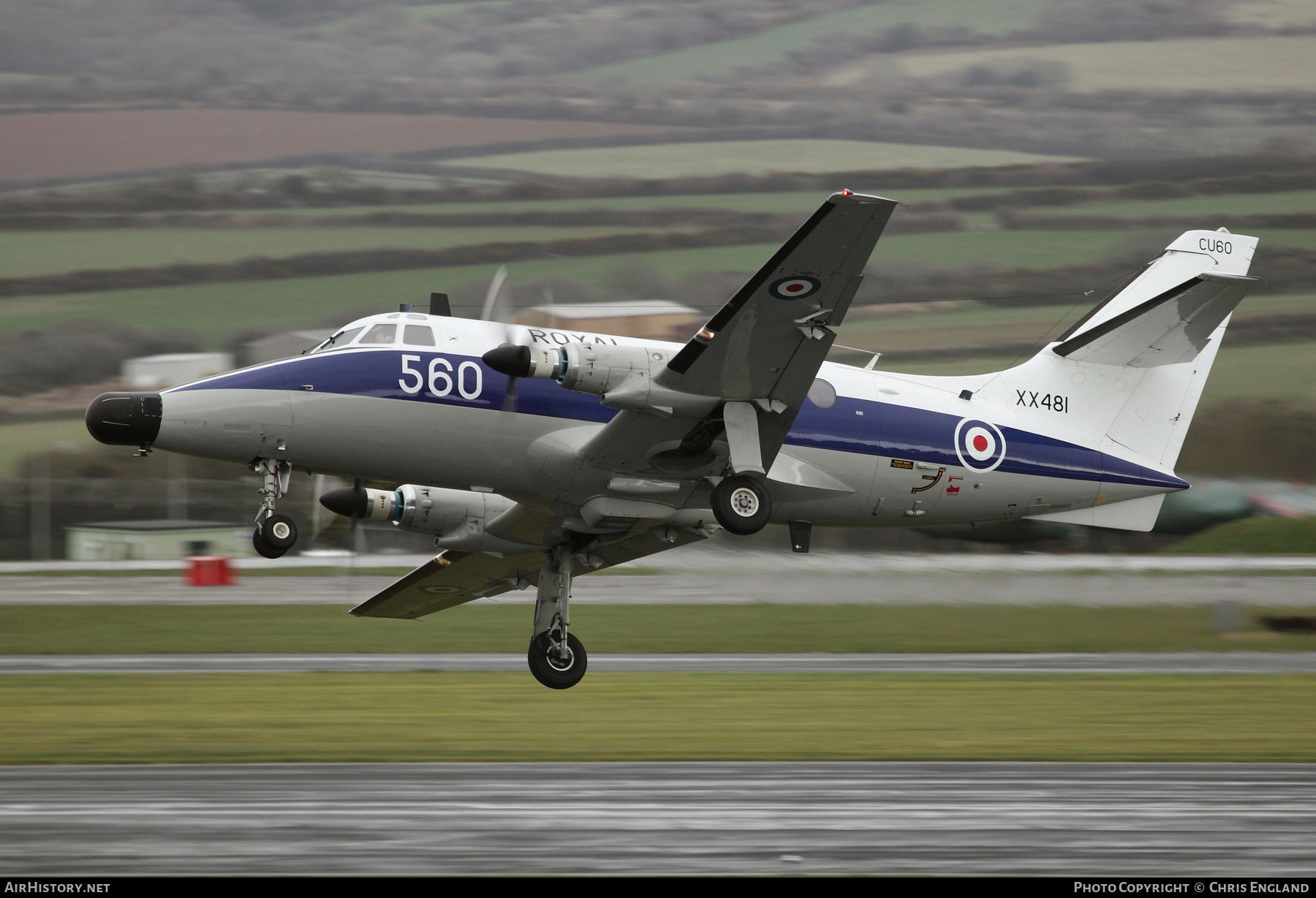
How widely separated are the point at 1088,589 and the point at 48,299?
77255 mm

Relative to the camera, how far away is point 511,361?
14008 millimetres

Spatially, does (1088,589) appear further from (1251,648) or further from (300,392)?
(300,392)

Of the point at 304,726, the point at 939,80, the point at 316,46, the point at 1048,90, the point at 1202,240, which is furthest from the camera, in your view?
the point at 316,46

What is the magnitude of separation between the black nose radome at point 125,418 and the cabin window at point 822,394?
831 cm

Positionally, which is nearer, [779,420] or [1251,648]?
[779,420]

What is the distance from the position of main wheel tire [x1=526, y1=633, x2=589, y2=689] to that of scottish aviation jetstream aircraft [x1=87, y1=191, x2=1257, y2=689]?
0.12 ft

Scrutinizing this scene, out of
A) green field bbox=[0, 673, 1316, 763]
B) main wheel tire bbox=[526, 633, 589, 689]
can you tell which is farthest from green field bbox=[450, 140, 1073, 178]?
main wheel tire bbox=[526, 633, 589, 689]

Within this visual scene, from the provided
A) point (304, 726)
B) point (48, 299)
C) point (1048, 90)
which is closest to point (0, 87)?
point (48, 299)

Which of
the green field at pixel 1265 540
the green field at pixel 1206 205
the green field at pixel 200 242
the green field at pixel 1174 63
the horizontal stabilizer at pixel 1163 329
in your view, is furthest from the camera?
the green field at pixel 1174 63

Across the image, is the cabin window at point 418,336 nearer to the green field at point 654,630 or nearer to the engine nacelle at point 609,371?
the engine nacelle at point 609,371

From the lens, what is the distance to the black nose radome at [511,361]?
14000 mm

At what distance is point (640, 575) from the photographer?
4119 centimetres

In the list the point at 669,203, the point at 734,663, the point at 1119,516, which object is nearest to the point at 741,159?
the point at 669,203

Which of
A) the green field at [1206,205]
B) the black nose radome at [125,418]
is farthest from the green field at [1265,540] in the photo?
the green field at [1206,205]
